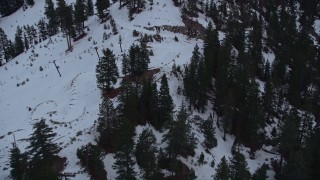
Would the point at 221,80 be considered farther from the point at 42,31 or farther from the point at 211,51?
the point at 42,31

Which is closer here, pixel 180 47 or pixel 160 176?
pixel 160 176

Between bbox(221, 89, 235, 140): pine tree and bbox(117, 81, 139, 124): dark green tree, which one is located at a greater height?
bbox(221, 89, 235, 140): pine tree

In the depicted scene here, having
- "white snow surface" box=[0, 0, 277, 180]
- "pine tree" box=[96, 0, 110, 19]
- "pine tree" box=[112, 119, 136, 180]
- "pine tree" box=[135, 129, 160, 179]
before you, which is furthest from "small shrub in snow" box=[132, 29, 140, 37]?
"pine tree" box=[112, 119, 136, 180]

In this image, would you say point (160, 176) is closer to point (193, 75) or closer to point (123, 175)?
point (123, 175)

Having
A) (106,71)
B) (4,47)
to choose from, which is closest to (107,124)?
(106,71)

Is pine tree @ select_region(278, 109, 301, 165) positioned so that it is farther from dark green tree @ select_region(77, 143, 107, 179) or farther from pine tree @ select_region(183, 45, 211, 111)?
dark green tree @ select_region(77, 143, 107, 179)

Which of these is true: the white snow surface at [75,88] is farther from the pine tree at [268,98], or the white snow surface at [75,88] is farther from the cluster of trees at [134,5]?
the pine tree at [268,98]

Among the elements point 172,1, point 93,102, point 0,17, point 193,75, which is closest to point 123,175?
point 93,102
